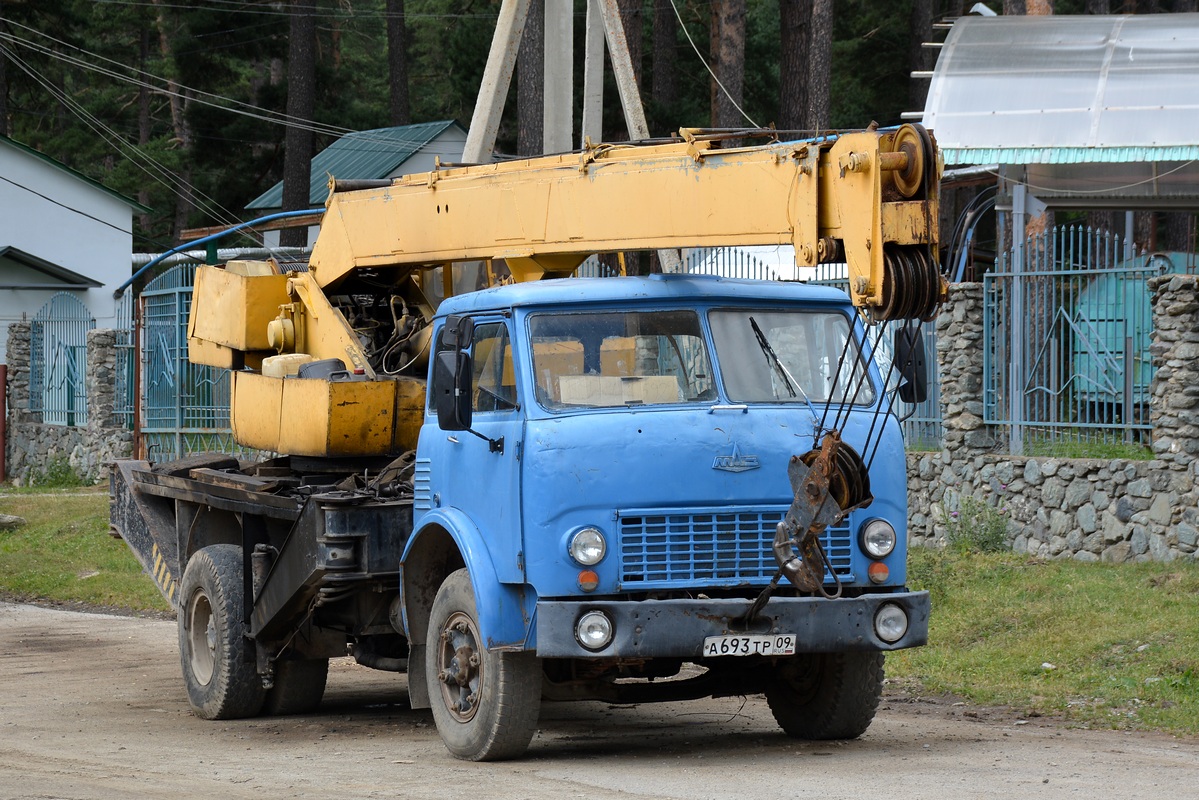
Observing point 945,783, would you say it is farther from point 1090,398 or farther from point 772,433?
point 1090,398

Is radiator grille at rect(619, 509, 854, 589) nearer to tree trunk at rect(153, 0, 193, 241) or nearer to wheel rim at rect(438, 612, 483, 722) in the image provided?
wheel rim at rect(438, 612, 483, 722)

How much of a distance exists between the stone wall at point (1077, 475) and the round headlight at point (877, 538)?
6.62m

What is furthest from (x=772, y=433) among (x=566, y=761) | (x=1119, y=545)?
(x=1119, y=545)

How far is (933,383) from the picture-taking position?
1741 cm

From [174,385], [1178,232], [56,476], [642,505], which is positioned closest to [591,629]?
[642,505]

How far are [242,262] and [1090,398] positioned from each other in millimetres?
7806

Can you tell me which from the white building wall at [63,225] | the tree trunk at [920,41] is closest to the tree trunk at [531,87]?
the tree trunk at [920,41]

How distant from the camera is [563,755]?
29.3 feet

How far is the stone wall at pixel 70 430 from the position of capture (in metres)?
27.8

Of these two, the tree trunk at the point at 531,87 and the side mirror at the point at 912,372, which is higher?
the tree trunk at the point at 531,87

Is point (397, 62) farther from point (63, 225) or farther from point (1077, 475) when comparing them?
point (1077, 475)

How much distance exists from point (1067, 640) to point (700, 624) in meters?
4.94

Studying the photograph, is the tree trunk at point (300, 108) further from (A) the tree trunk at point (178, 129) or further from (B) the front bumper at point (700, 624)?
(B) the front bumper at point (700, 624)

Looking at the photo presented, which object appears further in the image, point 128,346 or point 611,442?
point 128,346
